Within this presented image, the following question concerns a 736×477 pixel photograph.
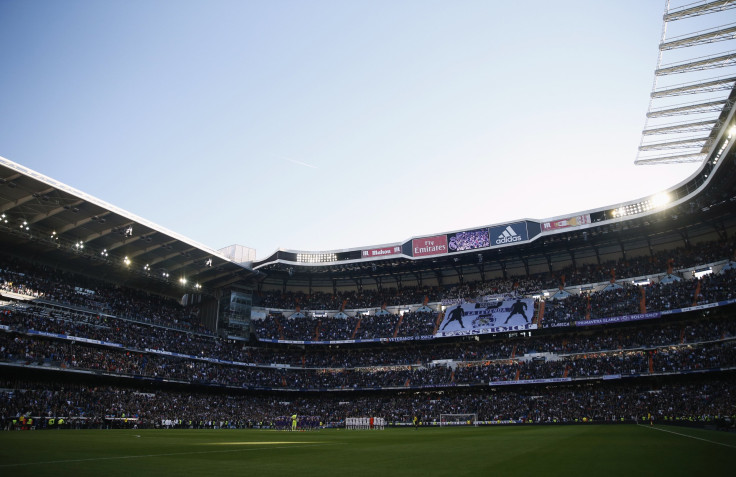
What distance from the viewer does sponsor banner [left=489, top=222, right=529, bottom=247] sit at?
58.0 metres

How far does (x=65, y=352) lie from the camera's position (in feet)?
143

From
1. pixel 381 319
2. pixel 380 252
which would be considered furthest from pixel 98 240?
pixel 381 319

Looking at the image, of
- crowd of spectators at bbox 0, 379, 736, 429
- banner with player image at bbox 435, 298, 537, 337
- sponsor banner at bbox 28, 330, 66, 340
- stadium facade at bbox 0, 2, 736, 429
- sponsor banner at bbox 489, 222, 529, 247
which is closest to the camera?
crowd of spectators at bbox 0, 379, 736, 429

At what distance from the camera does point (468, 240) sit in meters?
61.2

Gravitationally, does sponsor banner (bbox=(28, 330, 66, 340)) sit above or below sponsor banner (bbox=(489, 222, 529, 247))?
below

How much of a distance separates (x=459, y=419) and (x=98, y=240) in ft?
148

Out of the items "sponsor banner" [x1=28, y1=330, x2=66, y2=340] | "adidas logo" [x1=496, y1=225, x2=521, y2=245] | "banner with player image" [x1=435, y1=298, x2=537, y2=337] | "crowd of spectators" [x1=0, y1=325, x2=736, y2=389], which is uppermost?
"adidas logo" [x1=496, y1=225, x2=521, y2=245]

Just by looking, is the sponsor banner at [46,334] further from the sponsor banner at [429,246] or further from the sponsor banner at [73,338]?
the sponsor banner at [429,246]

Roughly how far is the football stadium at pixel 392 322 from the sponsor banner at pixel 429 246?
0.29m

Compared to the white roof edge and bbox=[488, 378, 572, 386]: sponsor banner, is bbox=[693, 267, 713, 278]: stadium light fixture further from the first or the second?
the white roof edge

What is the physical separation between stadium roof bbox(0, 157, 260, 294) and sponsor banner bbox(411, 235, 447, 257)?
77.8ft

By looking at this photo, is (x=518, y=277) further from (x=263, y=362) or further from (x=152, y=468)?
(x=152, y=468)

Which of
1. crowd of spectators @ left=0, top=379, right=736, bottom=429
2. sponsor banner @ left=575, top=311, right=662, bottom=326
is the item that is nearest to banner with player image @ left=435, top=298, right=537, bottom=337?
sponsor banner @ left=575, top=311, right=662, bottom=326

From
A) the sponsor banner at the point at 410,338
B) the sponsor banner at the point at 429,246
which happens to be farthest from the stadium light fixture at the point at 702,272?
the sponsor banner at the point at 410,338
